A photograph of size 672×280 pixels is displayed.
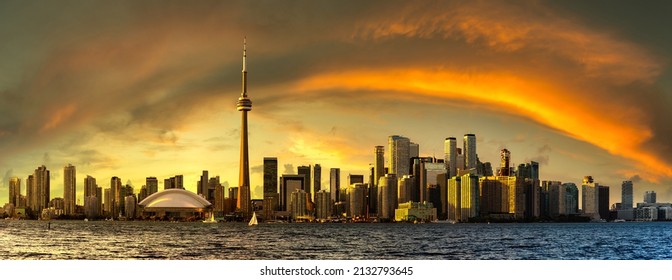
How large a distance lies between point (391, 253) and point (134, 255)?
10.6 meters

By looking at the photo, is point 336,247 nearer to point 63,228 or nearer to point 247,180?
point 63,228

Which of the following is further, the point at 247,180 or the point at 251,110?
the point at 247,180

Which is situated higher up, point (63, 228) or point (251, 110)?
point (251, 110)

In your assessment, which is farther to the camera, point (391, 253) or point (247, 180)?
point (247, 180)

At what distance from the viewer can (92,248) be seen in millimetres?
41594
